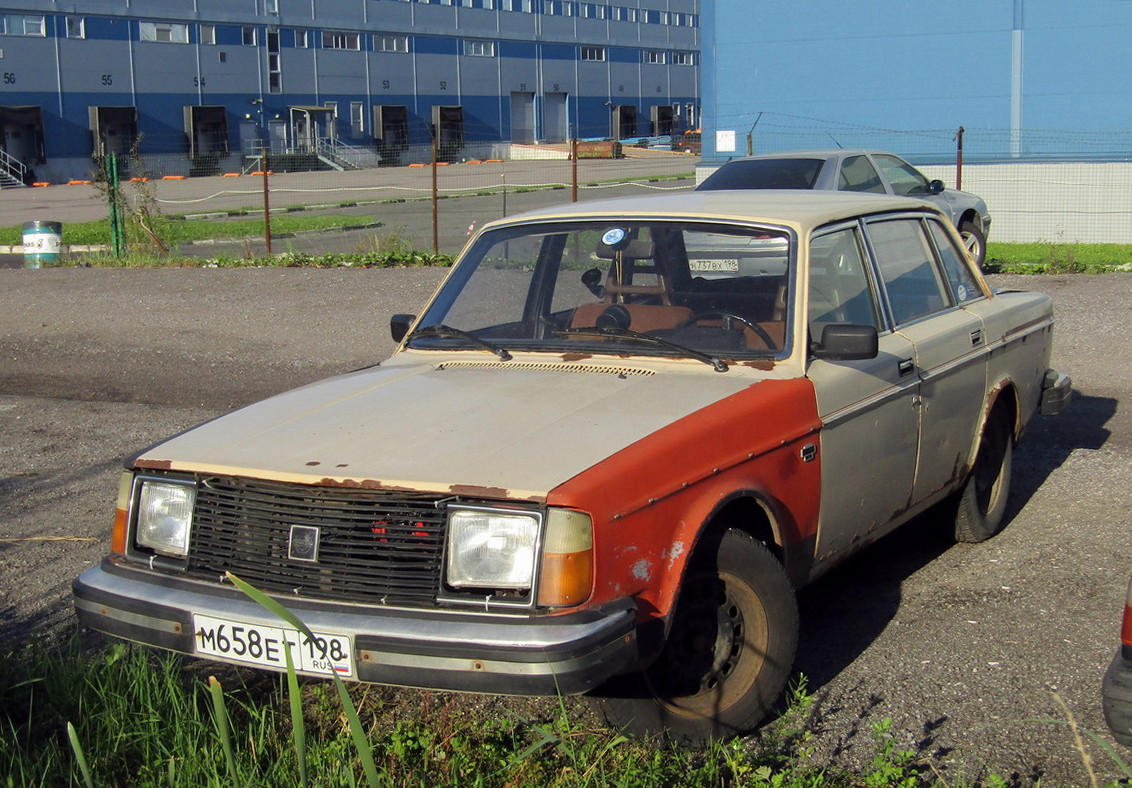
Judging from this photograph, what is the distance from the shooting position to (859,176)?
13008mm

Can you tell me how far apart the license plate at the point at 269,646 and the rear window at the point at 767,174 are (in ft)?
31.6

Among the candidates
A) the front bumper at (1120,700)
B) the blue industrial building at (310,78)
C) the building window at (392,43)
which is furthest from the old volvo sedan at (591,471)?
the building window at (392,43)

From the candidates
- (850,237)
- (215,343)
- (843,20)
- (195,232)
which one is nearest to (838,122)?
(843,20)

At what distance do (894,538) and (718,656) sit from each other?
8.26 ft

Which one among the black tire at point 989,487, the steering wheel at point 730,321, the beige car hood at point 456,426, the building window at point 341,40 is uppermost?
the building window at point 341,40

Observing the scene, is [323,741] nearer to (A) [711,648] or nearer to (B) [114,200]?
(A) [711,648]

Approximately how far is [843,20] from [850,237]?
74.2ft

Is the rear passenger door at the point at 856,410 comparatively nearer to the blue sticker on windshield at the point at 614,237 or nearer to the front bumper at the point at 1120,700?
the blue sticker on windshield at the point at 614,237

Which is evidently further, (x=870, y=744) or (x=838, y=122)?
(x=838, y=122)

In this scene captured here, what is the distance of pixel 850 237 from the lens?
16.5 ft

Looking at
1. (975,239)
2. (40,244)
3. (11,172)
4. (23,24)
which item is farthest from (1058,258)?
(23,24)

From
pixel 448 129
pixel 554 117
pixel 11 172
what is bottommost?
pixel 11 172

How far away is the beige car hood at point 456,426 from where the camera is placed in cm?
347

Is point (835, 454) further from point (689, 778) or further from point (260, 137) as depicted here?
point (260, 137)
